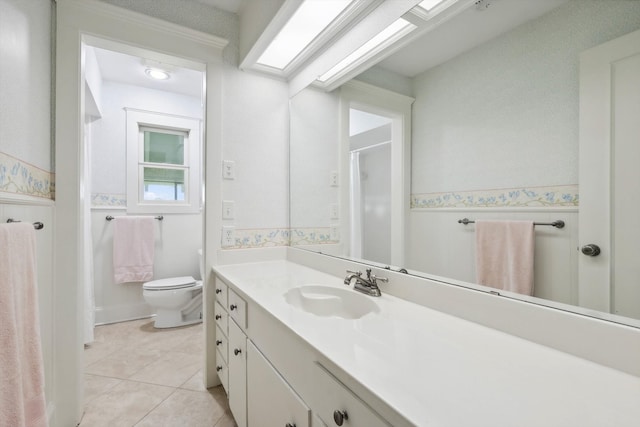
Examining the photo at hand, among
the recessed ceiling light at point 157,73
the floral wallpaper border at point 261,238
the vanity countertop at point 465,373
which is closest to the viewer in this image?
the vanity countertop at point 465,373

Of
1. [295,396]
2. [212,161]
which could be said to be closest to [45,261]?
[212,161]

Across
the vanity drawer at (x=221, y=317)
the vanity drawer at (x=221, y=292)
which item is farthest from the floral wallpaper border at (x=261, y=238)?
the vanity drawer at (x=221, y=317)

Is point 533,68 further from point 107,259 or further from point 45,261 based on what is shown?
point 107,259

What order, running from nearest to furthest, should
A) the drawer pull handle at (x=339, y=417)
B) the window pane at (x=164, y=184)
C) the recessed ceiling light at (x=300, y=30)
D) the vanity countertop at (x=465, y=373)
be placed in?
1. the vanity countertop at (x=465, y=373)
2. the drawer pull handle at (x=339, y=417)
3. the recessed ceiling light at (x=300, y=30)
4. the window pane at (x=164, y=184)

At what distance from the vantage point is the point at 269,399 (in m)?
0.96

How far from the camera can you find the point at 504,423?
1.43ft

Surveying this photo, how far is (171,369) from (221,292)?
2.97 ft

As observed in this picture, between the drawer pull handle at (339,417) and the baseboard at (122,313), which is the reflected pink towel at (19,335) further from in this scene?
the baseboard at (122,313)

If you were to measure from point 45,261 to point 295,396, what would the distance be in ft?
4.41

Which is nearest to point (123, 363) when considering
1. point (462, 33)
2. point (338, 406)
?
point (338, 406)

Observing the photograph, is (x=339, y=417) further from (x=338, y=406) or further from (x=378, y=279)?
(x=378, y=279)

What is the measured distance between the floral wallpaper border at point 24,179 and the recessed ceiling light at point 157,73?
1.61m

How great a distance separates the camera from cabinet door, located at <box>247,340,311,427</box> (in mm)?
796

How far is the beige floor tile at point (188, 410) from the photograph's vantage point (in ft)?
4.90
